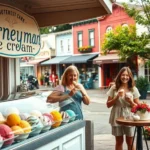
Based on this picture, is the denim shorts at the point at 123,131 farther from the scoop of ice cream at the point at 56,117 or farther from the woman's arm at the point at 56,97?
the scoop of ice cream at the point at 56,117

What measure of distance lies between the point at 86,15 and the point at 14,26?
46.6 inches

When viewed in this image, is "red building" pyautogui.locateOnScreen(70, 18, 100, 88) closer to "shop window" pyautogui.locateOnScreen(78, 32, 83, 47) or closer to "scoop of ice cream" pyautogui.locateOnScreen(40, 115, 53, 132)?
"shop window" pyautogui.locateOnScreen(78, 32, 83, 47)

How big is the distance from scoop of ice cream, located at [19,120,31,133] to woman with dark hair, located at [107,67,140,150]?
2.17 meters

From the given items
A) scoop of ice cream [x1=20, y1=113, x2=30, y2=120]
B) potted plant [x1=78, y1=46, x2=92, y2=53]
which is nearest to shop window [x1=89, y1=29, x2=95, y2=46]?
potted plant [x1=78, y1=46, x2=92, y2=53]

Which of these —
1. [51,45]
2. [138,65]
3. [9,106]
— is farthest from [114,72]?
[9,106]

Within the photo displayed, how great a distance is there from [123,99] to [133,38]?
14870 mm

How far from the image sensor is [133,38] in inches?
757

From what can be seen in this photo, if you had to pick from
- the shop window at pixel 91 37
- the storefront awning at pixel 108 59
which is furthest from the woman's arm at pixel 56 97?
the shop window at pixel 91 37

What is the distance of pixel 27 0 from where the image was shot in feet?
14.9

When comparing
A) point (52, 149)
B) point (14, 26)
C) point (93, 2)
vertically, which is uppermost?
point (93, 2)

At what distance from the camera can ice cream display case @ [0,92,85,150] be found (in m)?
2.62

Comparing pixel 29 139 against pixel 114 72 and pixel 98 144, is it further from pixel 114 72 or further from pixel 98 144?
pixel 114 72

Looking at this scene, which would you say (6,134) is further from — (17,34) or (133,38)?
(133,38)

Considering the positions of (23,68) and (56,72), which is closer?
(56,72)
